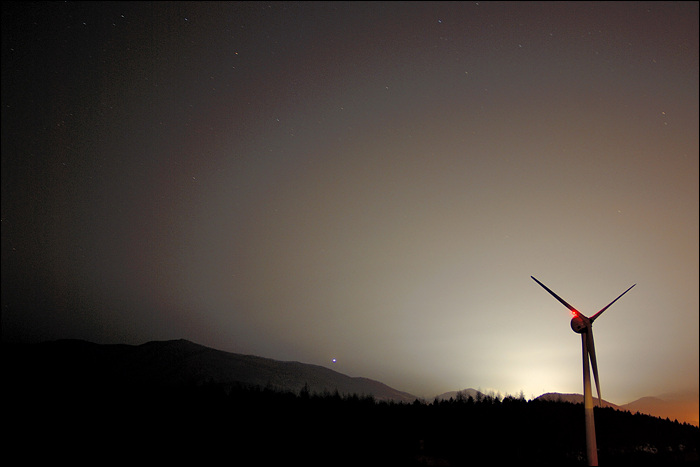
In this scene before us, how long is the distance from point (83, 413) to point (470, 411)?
38264 millimetres

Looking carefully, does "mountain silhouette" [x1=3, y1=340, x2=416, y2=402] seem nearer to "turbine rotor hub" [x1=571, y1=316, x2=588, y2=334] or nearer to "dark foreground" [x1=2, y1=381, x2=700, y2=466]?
"dark foreground" [x1=2, y1=381, x2=700, y2=466]

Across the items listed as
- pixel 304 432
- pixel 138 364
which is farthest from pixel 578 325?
pixel 138 364

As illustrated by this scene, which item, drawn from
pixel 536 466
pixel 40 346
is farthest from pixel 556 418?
pixel 40 346

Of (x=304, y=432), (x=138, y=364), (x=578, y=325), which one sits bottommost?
(x=304, y=432)

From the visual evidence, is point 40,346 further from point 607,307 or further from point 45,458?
point 607,307

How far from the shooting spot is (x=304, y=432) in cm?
3744

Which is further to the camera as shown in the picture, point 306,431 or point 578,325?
point 306,431

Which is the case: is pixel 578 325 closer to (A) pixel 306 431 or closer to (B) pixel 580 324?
Answer: (B) pixel 580 324

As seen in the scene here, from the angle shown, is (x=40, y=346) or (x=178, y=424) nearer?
(x=178, y=424)

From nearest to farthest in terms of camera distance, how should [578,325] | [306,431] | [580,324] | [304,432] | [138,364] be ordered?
[580,324] < [578,325] < [304,432] < [306,431] < [138,364]

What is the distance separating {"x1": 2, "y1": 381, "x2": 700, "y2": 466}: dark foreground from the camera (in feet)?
101

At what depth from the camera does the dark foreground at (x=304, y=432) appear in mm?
30641

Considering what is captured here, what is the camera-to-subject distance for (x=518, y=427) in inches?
1841

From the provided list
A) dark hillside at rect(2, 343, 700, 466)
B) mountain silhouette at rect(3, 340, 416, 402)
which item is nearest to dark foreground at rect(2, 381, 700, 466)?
dark hillside at rect(2, 343, 700, 466)
